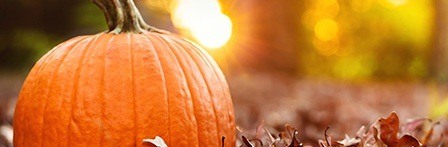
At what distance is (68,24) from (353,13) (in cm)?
1514

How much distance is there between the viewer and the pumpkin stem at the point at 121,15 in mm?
2723

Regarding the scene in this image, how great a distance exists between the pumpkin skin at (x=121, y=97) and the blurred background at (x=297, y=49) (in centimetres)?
101

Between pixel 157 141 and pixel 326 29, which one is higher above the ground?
pixel 326 29

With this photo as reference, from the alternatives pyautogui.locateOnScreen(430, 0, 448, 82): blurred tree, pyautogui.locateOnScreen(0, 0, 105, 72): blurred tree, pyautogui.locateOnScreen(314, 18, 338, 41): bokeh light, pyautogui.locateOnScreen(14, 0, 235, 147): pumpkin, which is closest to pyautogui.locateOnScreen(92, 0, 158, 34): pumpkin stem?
pyautogui.locateOnScreen(14, 0, 235, 147): pumpkin

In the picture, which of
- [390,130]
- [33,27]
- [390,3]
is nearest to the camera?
[390,130]

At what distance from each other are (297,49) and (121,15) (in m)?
Answer: 14.0

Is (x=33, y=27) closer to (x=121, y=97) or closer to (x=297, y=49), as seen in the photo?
(x=297, y=49)

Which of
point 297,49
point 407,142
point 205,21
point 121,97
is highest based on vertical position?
point 205,21

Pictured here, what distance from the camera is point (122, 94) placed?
254 centimetres

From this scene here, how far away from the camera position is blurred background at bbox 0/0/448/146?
664 cm

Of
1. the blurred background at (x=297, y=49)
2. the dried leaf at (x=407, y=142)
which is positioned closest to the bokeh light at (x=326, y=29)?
the blurred background at (x=297, y=49)

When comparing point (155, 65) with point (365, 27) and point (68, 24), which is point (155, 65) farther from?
point (365, 27)

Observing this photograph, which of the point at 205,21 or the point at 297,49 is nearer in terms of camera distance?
the point at 297,49

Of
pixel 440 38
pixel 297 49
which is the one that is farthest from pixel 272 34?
pixel 440 38
